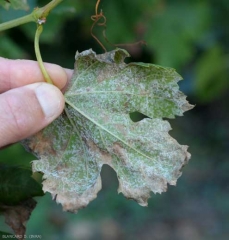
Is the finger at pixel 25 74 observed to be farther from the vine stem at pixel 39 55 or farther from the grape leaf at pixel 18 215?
the grape leaf at pixel 18 215

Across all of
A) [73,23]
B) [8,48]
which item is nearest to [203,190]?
[73,23]

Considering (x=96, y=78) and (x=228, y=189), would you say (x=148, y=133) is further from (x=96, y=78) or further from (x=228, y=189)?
(x=228, y=189)

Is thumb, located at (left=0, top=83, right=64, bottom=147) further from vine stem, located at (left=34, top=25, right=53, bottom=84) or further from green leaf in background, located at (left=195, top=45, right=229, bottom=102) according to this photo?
green leaf in background, located at (left=195, top=45, right=229, bottom=102)

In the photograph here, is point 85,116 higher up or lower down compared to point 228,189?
higher up

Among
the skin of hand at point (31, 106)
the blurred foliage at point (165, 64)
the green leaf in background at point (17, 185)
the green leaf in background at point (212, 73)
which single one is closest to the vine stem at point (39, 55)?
the skin of hand at point (31, 106)

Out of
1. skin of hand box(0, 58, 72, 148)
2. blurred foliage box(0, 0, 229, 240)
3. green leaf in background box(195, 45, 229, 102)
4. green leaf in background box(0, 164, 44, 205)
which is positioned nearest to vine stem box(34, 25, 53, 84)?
skin of hand box(0, 58, 72, 148)

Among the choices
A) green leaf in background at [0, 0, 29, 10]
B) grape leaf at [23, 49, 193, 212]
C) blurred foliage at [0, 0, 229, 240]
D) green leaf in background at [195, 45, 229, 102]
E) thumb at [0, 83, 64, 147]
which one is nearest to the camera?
grape leaf at [23, 49, 193, 212]
